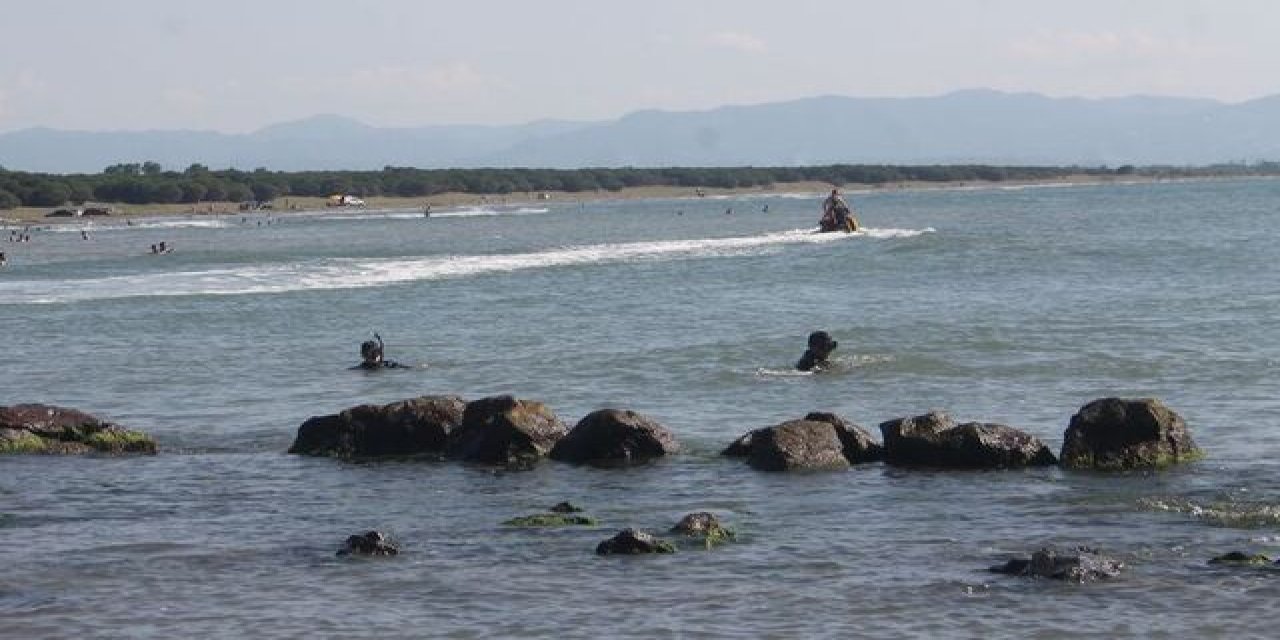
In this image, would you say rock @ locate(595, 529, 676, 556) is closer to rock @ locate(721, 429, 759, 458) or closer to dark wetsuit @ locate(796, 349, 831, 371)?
rock @ locate(721, 429, 759, 458)

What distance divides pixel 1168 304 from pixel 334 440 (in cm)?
2645

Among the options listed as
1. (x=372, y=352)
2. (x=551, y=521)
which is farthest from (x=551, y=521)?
(x=372, y=352)

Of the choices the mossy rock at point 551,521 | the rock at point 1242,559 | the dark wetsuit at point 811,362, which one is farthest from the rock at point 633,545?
the dark wetsuit at point 811,362

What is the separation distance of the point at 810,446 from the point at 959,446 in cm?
177

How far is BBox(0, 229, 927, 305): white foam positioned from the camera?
57562 mm

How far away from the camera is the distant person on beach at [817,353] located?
105ft

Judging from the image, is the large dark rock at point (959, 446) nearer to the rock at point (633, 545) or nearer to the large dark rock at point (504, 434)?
the large dark rock at point (504, 434)

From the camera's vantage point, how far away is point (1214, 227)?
88312mm

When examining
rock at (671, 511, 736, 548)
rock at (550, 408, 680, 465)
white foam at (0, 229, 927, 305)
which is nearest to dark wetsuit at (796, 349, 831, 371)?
rock at (550, 408, 680, 465)

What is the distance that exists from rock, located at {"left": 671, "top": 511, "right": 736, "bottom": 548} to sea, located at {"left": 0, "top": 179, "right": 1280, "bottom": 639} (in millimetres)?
260

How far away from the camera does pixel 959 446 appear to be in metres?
22.1

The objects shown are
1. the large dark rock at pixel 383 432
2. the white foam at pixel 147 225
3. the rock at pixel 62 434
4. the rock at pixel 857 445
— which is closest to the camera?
the rock at pixel 857 445

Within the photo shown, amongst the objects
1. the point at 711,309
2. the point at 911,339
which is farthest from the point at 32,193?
the point at 911,339

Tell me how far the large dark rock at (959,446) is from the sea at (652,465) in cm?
28
